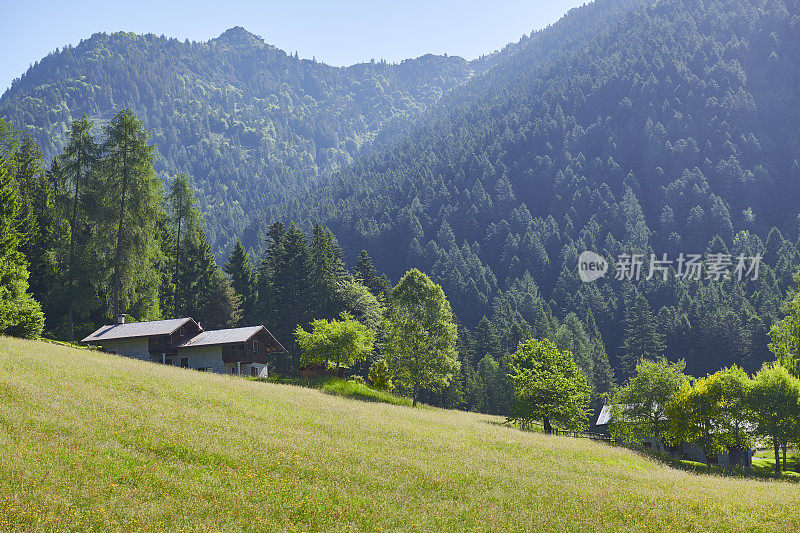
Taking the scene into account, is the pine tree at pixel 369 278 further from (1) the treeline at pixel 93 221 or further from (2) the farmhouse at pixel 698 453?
(2) the farmhouse at pixel 698 453

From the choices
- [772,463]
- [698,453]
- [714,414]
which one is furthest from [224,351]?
[772,463]

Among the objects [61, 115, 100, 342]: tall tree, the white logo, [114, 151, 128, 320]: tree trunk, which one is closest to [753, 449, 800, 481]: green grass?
[114, 151, 128, 320]: tree trunk

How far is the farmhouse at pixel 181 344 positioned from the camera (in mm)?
59062

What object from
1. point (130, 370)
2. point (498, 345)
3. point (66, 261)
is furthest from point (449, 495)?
point (498, 345)

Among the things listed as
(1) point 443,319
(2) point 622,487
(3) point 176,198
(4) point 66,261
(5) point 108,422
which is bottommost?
(2) point 622,487

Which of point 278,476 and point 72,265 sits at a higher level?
point 72,265

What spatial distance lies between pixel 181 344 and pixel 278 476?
4285 centimetres

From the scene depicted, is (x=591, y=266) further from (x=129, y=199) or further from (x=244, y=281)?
(x=129, y=199)

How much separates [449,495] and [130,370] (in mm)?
25461

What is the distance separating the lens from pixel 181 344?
60469mm

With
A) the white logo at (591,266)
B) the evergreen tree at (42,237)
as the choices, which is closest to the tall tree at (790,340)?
the evergreen tree at (42,237)

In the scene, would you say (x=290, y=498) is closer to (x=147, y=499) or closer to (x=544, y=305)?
(x=147, y=499)

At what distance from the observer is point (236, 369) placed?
61.9 m

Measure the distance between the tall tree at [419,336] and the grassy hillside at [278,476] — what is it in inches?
900
